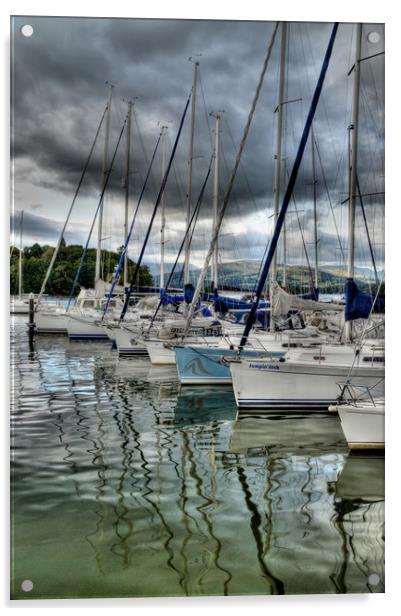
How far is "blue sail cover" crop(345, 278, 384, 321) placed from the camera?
549cm

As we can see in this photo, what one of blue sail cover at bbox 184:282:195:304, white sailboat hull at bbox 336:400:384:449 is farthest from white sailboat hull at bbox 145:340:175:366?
white sailboat hull at bbox 336:400:384:449

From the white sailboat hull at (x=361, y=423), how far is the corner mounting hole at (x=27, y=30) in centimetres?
401

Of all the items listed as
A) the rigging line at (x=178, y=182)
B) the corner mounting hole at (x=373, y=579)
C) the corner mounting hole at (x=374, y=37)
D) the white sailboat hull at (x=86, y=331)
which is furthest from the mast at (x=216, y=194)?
the white sailboat hull at (x=86, y=331)

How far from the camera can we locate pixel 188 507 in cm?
436

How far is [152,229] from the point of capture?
398 inches

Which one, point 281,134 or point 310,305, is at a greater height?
point 281,134

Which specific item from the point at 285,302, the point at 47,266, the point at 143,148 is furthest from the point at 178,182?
the point at 285,302

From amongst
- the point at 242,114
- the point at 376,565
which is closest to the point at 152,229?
the point at 242,114

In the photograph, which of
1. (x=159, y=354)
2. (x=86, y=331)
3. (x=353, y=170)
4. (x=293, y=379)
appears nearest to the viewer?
(x=353, y=170)

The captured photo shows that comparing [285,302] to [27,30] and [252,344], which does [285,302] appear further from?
[27,30]

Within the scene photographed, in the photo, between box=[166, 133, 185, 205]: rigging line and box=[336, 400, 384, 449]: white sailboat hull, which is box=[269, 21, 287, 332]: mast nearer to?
box=[166, 133, 185, 205]: rigging line

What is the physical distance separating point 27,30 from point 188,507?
375cm
